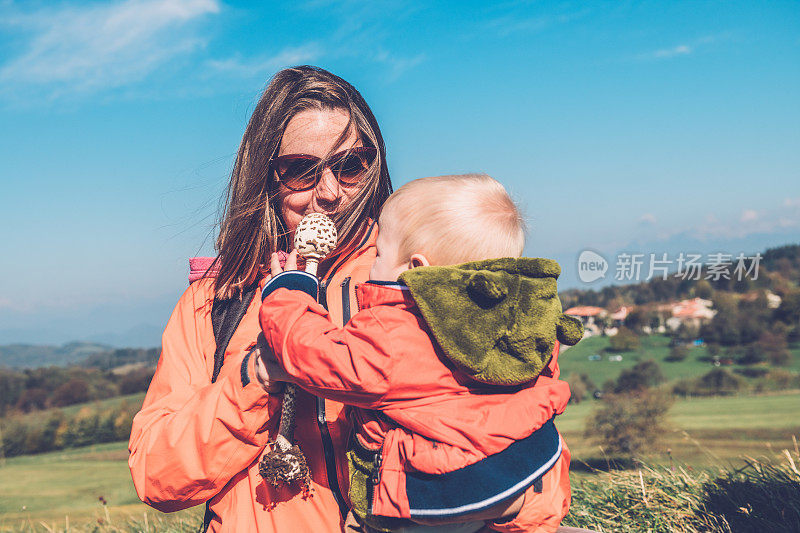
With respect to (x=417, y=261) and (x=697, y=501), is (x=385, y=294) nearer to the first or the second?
(x=417, y=261)

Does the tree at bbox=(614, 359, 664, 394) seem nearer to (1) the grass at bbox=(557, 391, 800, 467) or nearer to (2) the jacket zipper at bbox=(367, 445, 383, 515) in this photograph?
(1) the grass at bbox=(557, 391, 800, 467)

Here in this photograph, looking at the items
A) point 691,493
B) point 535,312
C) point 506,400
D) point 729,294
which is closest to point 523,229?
point 535,312

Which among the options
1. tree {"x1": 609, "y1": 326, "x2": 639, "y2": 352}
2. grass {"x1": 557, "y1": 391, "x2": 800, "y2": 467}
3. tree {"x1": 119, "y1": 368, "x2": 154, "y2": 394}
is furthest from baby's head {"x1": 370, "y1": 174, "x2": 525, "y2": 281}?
tree {"x1": 609, "y1": 326, "x2": 639, "y2": 352}

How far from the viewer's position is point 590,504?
4.18 m

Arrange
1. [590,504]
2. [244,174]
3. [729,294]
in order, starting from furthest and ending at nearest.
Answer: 1. [729,294]
2. [590,504]
3. [244,174]

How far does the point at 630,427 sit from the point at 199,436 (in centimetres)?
1587

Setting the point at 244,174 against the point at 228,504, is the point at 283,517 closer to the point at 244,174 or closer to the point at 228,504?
the point at 228,504

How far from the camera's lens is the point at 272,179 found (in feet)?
6.93

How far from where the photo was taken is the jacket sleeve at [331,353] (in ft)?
4.90

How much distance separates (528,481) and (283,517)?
698mm

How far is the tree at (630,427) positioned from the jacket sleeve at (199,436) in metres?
15.0

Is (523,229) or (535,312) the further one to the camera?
(523,229)

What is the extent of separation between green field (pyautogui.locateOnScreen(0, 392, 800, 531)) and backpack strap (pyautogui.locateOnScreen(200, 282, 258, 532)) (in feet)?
12.0

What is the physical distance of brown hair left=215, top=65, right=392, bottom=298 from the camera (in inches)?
80.6
